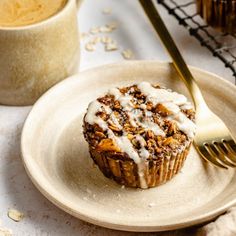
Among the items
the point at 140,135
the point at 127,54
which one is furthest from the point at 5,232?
the point at 127,54

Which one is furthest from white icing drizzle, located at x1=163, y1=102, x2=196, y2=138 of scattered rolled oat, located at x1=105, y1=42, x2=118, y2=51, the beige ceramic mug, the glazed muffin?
scattered rolled oat, located at x1=105, y1=42, x2=118, y2=51

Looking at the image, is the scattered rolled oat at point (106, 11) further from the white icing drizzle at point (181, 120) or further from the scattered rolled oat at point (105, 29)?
the white icing drizzle at point (181, 120)

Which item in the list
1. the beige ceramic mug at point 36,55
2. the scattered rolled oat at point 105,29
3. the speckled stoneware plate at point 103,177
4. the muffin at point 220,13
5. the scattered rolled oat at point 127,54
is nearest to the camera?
the speckled stoneware plate at point 103,177

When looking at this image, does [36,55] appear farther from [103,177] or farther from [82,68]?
[103,177]

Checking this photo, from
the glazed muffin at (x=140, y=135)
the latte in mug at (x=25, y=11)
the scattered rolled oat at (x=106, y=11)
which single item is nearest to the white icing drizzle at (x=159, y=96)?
the glazed muffin at (x=140, y=135)

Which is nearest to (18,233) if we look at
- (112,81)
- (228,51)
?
(112,81)

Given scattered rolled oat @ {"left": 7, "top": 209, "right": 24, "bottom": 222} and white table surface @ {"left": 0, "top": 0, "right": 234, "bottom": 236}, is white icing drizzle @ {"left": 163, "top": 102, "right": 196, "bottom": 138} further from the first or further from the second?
scattered rolled oat @ {"left": 7, "top": 209, "right": 24, "bottom": 222}
